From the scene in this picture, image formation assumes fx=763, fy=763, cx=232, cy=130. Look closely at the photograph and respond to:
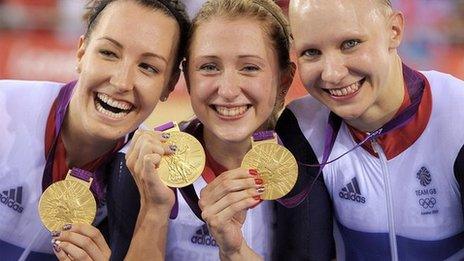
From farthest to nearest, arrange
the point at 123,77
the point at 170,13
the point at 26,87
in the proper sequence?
the point at 26,87, the point at 170,13, the point at 123,77

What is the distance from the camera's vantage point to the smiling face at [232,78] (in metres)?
2.39

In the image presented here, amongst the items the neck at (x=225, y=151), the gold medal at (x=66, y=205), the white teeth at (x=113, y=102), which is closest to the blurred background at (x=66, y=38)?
the neck at (x=225, y=151)

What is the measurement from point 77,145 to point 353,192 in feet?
3.10

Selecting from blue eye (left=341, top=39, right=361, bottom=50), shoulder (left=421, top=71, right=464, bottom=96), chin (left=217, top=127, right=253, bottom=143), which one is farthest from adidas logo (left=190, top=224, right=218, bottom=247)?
shoulder (left=421, top=71, right=464, bottom=96)

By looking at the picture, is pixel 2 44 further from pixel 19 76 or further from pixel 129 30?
pixel 129 30

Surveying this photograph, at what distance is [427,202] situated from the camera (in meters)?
2.41

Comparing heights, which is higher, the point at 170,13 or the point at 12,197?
the point at 170,13

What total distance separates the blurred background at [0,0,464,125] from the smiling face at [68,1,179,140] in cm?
374

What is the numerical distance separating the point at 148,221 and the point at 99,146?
0.38 meters

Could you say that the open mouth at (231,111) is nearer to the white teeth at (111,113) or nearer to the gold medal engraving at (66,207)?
the white teeth at (111,113)

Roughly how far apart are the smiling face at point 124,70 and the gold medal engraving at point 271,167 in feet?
1.30

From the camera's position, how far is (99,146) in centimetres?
260

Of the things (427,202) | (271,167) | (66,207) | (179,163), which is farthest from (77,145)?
(427,202)

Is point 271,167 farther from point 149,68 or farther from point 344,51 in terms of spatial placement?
point 149,68
